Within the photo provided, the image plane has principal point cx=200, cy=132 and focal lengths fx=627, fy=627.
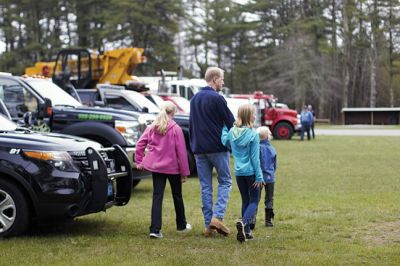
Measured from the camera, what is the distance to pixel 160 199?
7262 mm

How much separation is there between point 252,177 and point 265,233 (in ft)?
2.79

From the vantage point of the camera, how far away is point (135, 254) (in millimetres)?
6172

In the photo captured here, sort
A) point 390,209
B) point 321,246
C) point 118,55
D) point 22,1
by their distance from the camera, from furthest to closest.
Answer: point 22,1 < point 118,55 < point 390,209 < point 321,246

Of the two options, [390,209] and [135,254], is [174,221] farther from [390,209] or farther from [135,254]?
[390,209]

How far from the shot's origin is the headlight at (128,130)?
1084cm

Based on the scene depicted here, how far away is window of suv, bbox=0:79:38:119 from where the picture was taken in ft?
37.4

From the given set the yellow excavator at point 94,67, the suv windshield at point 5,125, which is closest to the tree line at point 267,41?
the yellow excavator at point 94,67

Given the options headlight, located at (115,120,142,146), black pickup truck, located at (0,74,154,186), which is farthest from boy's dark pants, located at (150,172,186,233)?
headlight, located at (115,120,142,146)

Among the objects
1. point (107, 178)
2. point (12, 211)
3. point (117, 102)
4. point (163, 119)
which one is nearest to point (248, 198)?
point (163, 119)

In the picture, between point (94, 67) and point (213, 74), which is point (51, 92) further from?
point (94, 67)

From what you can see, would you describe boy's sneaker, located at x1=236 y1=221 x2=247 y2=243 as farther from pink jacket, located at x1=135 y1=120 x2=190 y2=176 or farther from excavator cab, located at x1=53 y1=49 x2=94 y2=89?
excavator cab, located at x1=53 y1=49 x2=94 y2=89

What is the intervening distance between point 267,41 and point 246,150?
203 ft

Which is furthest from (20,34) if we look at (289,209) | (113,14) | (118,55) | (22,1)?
(289,209)

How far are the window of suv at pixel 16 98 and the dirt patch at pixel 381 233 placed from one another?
6428 millimetres
